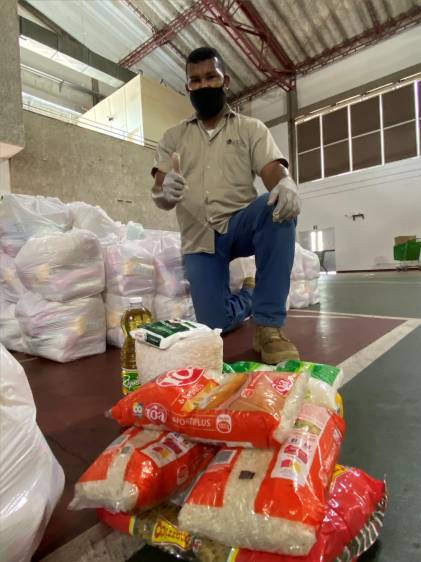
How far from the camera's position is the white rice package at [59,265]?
137cm

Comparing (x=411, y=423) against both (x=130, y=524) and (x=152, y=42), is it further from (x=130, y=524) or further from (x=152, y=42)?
(x=152, y=42)

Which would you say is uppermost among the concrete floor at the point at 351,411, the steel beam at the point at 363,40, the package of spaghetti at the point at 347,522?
the steel beam at the point at 363,40

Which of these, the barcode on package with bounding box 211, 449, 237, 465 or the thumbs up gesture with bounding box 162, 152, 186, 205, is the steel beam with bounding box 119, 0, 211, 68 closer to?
the thumbs up gesture with bounding box 162, 152, 186, 205

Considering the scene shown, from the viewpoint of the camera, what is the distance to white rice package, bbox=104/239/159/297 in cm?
152

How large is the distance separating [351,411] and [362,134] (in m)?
8.52

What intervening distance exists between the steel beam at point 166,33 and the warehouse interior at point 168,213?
1.3 inches

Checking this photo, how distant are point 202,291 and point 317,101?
8470 millimetres

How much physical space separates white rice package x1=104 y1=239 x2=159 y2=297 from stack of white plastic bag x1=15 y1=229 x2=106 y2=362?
0.09 metres

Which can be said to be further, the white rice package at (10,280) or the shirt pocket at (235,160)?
the white rice package at (10,280)

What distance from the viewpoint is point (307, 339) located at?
58.6 inches

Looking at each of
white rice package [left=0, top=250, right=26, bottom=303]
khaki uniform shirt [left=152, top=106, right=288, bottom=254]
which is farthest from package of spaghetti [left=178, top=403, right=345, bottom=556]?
white rice package [left=0, top=250, right=26, bottom=303]

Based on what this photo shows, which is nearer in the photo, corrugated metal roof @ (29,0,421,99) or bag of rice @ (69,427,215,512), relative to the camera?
bag of rice @ (69,427,215,512)

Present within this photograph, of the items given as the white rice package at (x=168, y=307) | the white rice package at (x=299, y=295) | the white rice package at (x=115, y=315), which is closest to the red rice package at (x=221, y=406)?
the white rice package at (x=115, y=315)

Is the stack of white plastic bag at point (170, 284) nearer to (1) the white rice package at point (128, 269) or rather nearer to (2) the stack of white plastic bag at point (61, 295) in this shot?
(1) the white rice package at point (128, 269)
